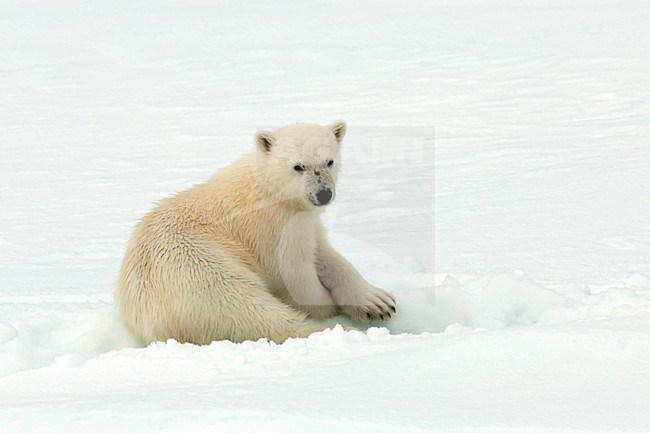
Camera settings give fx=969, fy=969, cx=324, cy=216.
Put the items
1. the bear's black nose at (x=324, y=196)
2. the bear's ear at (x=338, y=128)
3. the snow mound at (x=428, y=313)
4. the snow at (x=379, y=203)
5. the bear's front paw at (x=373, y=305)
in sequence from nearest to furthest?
the snow at (x=379, y=203) < the snow mound at (x=428, y=313) < the bear's black nose at (x=324, y=196) < the bear's front paw at (x=373, y=305) < the bear's ear at (x=338, y=128)

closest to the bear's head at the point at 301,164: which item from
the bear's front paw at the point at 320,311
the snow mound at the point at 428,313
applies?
the bear's front paw at the point at 320,311

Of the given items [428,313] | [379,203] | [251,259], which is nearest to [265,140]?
[251,259]

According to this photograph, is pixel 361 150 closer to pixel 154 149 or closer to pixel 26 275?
pixel 154 149

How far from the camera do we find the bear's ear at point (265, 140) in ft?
13.9

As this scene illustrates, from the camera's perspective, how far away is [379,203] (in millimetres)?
5793

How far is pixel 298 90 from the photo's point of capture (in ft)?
32.2

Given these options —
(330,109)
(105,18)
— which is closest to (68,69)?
(105,18)

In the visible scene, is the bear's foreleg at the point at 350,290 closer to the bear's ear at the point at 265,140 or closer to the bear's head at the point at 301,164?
the bear's head at the point at 301,164

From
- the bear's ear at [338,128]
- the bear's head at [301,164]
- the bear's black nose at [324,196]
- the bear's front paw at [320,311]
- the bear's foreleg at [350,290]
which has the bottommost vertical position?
the bear's front paw at [320,311]

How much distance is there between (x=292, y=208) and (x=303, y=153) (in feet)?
0.81

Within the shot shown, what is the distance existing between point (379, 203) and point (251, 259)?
1757mm

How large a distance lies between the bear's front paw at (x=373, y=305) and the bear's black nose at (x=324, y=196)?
473 mm

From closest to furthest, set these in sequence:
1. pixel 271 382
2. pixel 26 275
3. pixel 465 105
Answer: pixel 271 382 < pixel 26 275 < pixel 465 105

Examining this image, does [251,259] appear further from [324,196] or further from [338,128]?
[338,128]
